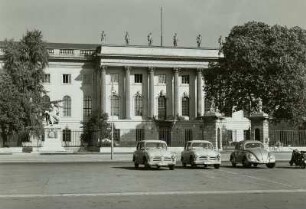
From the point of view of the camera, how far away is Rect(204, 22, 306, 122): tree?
43.4 meters

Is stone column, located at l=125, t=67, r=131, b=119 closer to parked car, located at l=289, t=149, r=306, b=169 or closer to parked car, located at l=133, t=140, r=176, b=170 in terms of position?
parked car, located at l=133, t=140, r=176, b=170

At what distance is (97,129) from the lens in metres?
61.4

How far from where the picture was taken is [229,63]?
4578 cm

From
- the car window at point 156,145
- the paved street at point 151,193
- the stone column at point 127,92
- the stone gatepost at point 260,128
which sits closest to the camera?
the paved street at point 151,193

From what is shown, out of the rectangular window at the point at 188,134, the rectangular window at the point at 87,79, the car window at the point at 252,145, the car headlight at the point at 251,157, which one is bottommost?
the car headlight at the point at 251,157

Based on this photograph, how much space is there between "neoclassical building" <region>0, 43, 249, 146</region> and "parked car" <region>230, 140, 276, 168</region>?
44.5 meters

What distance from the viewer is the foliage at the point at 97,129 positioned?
5661 centimetres

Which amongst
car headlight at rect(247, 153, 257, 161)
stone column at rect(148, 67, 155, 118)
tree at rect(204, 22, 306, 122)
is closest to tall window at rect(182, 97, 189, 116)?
stone column at rect(148, 67, 155, 118)

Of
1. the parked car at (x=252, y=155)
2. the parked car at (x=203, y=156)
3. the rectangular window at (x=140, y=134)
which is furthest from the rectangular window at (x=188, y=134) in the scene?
the parked car at (x=203, y=156)

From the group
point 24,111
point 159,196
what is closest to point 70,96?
point 24,111

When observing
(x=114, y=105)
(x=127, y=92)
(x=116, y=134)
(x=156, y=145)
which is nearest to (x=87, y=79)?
(x=114, y=105)

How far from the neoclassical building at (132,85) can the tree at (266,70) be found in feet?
95.7

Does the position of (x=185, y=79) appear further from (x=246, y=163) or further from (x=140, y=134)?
(x=246, y=163)

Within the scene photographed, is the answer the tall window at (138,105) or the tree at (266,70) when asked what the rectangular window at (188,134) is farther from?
the tree at (266,70)
